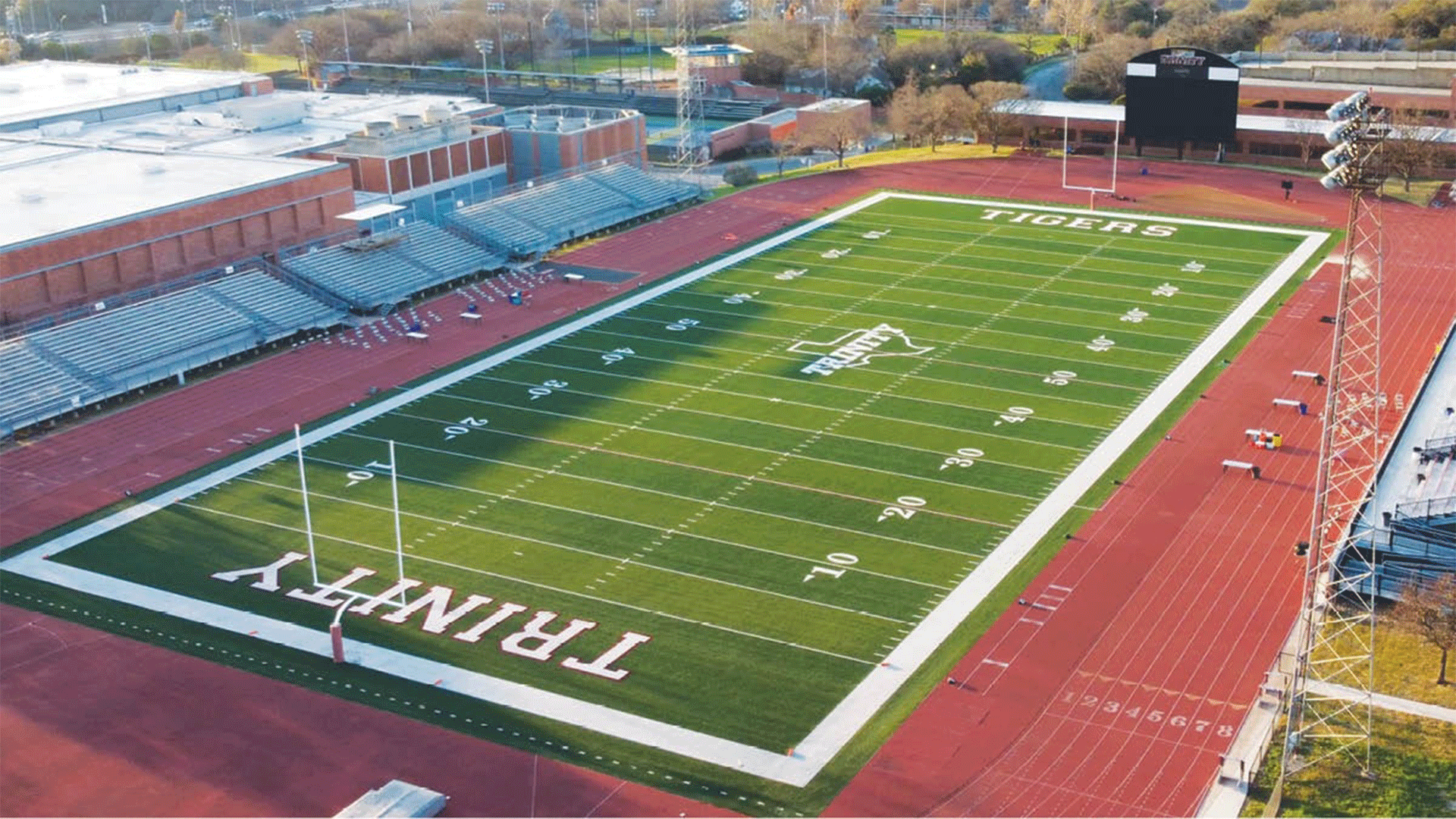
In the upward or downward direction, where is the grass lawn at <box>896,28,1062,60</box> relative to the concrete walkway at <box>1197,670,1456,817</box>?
upward

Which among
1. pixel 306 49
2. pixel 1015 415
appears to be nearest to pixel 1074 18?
pixel 306 49

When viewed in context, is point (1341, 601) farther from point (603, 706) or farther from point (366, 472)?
point (366, 472)

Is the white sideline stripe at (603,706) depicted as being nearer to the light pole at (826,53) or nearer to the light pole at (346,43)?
the light pole at (826,53)

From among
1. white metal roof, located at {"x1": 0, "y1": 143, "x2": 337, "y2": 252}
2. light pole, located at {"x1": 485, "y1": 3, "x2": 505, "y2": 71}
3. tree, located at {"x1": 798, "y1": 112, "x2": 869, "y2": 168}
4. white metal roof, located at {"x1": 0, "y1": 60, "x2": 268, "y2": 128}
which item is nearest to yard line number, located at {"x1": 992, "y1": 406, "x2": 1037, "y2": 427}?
white metal roof, located at {"x1": 0, "y1": 143, "x2": 337, "y2": 252}

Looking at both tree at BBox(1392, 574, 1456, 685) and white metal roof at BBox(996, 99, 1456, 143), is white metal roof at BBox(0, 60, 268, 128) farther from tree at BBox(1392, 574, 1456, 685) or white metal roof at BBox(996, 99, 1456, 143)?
tree at BBox(1392, 574, 1456, 685)

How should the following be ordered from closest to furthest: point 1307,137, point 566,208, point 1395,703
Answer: point 1395,703
point 566,208
point 1307,137

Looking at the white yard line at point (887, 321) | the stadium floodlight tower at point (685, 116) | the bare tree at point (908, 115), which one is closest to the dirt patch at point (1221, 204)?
the bare tree at point (908, 115)
